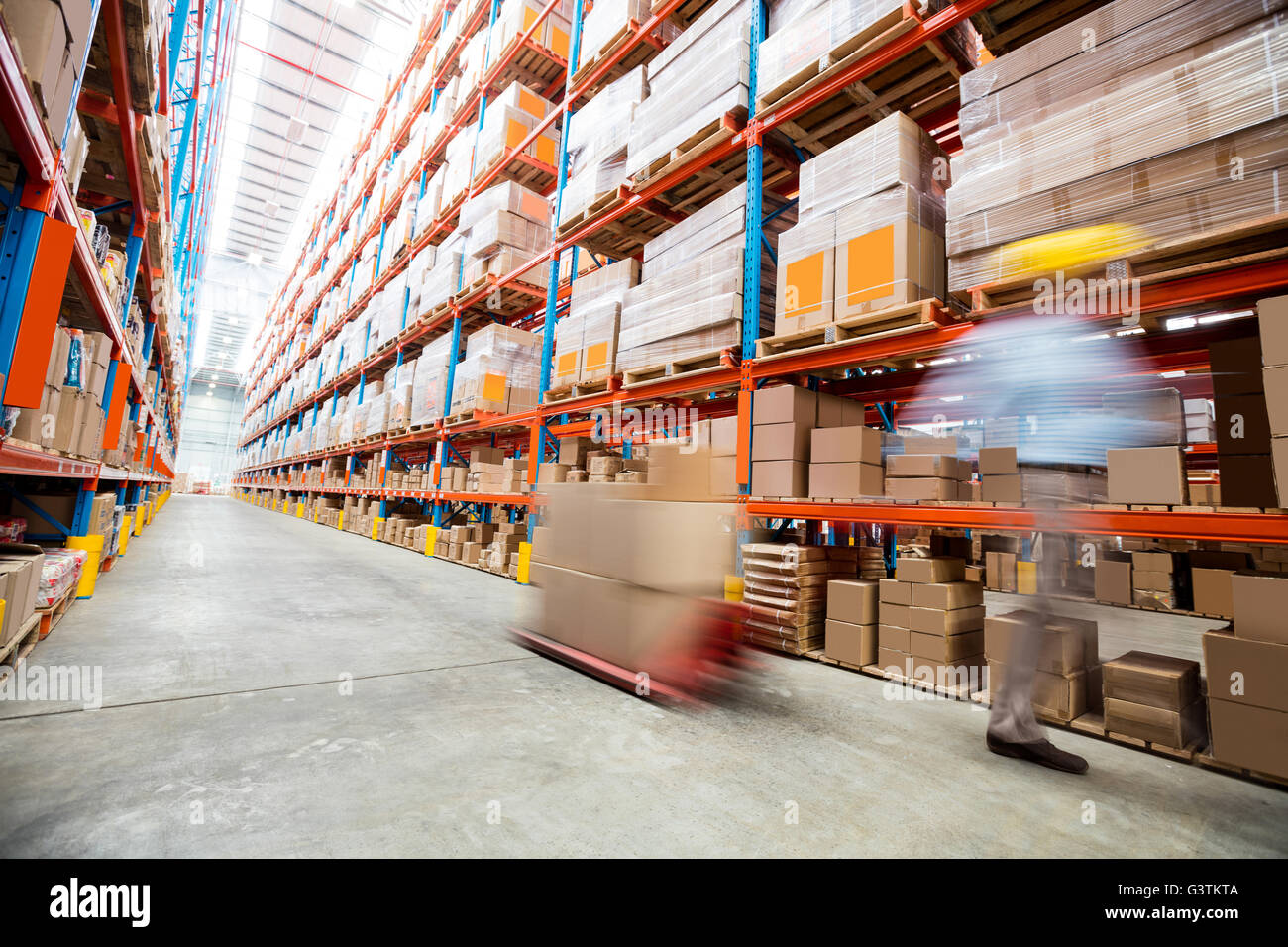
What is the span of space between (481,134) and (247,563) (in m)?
7.00

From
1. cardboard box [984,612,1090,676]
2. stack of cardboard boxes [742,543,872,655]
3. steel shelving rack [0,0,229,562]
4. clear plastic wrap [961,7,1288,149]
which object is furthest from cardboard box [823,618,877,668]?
steel shelving rack [0,0,229,562]

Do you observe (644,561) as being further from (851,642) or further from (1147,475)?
(1147,475)

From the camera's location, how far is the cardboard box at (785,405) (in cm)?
391

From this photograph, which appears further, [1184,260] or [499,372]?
[499,372]

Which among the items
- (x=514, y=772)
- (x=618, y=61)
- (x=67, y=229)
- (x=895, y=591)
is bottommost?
(x=514, y=772)

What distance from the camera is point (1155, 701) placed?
93.7 inches

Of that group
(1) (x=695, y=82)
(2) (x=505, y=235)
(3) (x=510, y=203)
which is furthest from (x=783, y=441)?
(3) (x=510, y=203)

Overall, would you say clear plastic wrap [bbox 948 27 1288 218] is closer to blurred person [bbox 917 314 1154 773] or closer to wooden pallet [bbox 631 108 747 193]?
blurred person [bbox 917 314 1154 773]

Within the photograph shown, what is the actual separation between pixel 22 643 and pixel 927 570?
4.88 metres

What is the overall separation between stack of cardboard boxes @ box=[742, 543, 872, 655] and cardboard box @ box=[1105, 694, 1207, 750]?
4.81 ft

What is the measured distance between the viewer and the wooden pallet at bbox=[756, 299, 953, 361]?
3.30 m

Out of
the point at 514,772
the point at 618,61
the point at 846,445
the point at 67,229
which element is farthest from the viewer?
the point at 618,61
